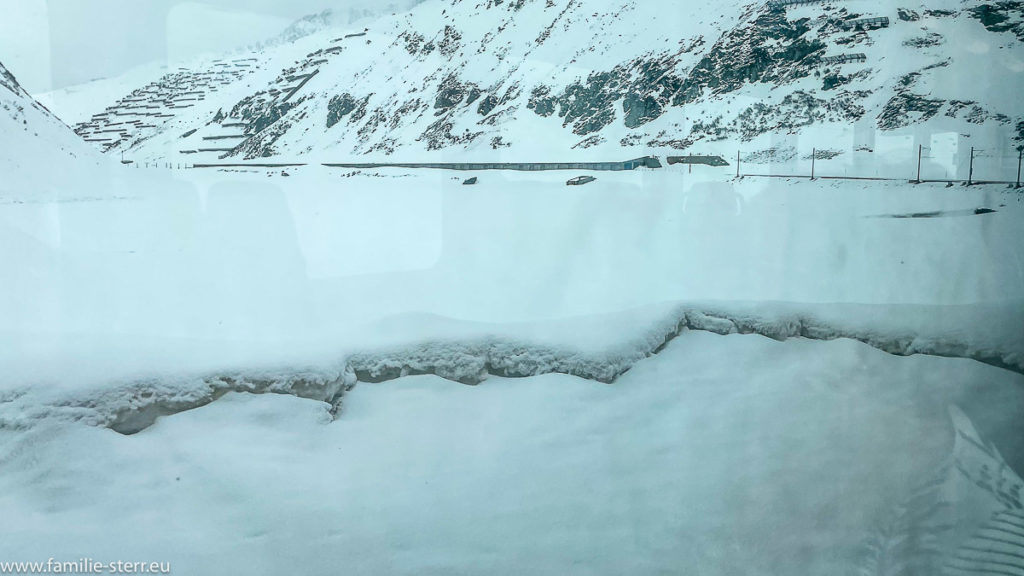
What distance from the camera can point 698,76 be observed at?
1.90 m

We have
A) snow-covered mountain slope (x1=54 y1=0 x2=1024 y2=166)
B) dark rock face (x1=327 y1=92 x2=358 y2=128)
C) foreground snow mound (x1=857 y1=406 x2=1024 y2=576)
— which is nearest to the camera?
foreground snow mound (x1=857 y1=406 x2=1024 y2=576)

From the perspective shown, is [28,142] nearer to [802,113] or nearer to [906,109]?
[802,113]

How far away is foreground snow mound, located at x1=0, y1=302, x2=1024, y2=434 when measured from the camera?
1.27 metres

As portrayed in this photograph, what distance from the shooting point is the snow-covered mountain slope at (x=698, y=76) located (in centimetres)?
181

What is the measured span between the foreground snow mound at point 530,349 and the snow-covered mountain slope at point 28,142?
0.45 metres

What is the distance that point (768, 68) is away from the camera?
1.93m

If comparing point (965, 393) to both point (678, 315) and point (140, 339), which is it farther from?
point (140, 339)

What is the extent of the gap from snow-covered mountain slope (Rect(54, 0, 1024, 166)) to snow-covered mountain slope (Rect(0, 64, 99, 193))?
0.75m

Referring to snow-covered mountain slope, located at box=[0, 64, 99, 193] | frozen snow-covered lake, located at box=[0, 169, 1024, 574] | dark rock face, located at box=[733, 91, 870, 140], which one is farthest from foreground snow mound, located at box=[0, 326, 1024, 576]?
dark rock face, located at box=[733, 91, 870, 140]

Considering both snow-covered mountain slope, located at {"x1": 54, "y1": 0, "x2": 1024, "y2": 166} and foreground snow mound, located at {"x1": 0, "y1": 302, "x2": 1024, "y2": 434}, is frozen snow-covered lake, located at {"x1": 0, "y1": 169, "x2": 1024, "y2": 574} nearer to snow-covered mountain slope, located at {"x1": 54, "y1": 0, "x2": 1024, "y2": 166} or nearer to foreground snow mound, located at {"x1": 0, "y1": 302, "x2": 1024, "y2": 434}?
foreground snow mound, located at {"x1": 0, "y1": 302, "x2": 1024, "y2": 434}

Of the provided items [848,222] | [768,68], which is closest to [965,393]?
[848,222]

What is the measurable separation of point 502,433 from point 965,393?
4.54 ft

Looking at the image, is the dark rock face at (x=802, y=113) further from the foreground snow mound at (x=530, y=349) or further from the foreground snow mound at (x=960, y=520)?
the foreground snow mound at (x=960, y=520)

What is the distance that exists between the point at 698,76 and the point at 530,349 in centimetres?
100
